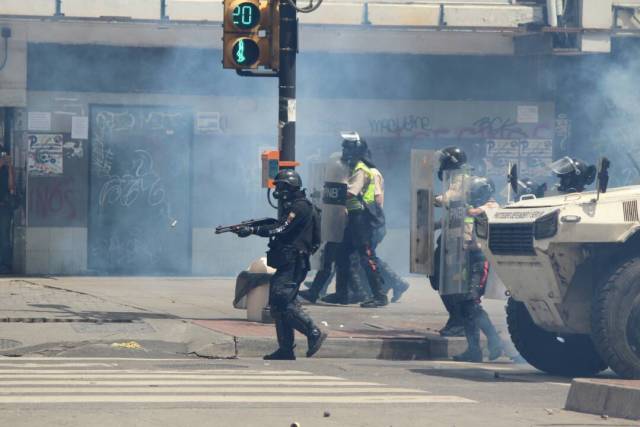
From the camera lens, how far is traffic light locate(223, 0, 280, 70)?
13.0m

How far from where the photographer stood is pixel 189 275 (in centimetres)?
1991

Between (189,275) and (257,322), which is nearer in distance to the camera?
(257,322)

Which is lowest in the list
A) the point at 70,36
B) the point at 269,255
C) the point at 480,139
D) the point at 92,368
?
the point at 92,368

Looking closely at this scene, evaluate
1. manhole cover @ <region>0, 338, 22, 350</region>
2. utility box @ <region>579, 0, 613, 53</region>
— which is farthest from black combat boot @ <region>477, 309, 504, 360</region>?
utility box @ <region>579, 0, 613, 53</region>

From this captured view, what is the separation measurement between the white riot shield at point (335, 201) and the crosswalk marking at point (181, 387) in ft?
16.2

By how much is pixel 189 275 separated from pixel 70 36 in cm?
378

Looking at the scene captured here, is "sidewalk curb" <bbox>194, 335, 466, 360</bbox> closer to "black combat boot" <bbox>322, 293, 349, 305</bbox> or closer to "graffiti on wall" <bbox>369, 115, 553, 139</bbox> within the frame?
"black combat boot" <bbox>322, 293, 349, 305</bbox>

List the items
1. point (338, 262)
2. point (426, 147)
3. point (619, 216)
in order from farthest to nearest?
point (426, 147), point (338, 262), point (619, 216)

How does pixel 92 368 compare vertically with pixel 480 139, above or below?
below

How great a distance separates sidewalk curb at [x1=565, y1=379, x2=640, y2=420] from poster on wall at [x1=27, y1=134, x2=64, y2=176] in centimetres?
1163

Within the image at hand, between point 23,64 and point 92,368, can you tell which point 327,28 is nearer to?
point 23,64

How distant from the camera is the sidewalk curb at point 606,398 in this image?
8.51m

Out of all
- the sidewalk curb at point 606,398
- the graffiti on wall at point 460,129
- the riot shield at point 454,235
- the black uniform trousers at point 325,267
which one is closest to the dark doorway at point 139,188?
the graffiti on wall at point 460,129

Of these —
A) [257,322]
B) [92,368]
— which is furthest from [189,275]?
[92,368]
